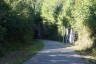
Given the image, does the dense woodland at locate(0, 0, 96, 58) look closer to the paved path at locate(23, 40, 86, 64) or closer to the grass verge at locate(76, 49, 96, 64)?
the grass verge at locate(76, 49, 96, 64)

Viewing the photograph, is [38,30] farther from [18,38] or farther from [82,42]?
[82,42]

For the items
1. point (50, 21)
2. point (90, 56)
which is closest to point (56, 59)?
point (90, 56)

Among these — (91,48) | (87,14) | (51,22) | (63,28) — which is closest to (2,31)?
(87,14)

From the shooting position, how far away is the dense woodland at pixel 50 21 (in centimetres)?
1870

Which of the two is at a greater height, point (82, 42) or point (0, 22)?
point (0, 22)

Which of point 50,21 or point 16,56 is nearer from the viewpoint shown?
point 16,56

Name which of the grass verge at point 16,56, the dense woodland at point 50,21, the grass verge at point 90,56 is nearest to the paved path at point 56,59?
the grass verge at point 90,56

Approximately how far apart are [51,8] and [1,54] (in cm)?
4064

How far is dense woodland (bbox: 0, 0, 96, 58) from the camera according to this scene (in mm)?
18700

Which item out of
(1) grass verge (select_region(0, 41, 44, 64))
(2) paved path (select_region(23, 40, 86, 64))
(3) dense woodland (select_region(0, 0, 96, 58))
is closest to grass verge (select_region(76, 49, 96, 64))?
(2) paved path (select_region(23, 40, 86, 64))

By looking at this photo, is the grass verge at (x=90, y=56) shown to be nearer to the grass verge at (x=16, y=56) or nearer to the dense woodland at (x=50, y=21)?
the dense woodland at (x=50, y=21)

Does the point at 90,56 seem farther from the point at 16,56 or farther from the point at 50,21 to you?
the point at 50,21

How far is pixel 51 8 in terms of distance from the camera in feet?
188

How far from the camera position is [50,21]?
61.8 m
